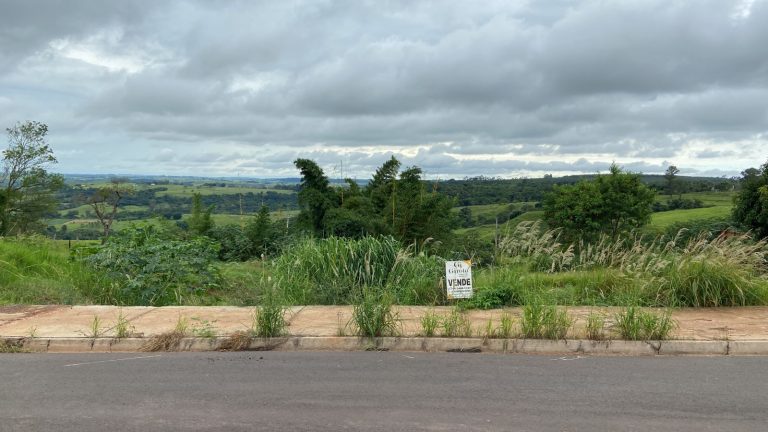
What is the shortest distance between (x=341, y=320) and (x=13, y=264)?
7.38 metres

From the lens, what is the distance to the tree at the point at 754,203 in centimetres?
3375

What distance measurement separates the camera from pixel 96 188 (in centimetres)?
3894

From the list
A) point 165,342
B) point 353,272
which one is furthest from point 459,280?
point 165,342

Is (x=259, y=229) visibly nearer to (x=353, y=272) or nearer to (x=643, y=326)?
(x=353, y=272)

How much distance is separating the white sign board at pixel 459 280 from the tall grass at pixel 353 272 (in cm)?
56

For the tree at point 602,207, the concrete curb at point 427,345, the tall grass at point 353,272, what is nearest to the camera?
the concrete curb at point 427,345

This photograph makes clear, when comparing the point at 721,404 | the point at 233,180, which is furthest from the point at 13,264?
the point at 233,180

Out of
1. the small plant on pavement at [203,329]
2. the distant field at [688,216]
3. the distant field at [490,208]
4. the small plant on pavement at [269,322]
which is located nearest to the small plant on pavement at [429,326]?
the small plant on pavement at [269,322]

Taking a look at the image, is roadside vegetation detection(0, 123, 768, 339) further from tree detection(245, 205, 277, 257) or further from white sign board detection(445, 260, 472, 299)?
tree detection(245, 205, 277, 257)

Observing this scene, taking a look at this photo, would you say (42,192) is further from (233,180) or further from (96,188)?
(233,180)

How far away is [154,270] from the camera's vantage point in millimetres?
10938

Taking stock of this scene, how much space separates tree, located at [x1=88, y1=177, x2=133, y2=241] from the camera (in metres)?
37.3

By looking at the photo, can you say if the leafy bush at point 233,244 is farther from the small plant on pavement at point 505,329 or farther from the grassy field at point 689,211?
the grassy field at point 689,211

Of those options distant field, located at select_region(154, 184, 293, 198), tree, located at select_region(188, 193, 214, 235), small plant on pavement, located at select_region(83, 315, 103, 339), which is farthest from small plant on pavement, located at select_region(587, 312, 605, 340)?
distant field, located at select_region(154, 184, 293, 198)
